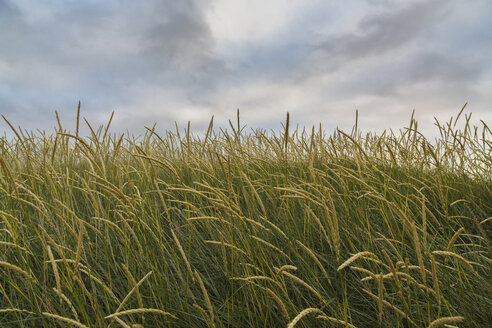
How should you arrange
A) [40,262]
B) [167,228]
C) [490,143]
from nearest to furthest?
[40,262] → [167,228] → [490,143]

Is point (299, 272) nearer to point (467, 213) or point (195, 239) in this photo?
point (195, 239)

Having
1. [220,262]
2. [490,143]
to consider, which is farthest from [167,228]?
[490,143]

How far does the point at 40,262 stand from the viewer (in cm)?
180

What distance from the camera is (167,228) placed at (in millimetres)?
2258

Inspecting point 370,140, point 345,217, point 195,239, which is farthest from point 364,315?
point 370,140

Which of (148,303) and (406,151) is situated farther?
(406,151)

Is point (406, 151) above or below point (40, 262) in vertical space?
above

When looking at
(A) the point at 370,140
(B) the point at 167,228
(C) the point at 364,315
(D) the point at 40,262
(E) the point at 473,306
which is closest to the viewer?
(E) the point at 473,306

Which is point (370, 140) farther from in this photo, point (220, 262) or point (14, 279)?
point (14, 279)

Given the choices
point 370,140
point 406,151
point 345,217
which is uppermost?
point 370,140

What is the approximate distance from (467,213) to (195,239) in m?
2.24

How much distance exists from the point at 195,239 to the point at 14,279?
96 centimetres

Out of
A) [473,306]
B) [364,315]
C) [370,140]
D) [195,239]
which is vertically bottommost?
[364,315]

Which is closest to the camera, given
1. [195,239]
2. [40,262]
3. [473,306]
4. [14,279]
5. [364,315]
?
[473,306]
